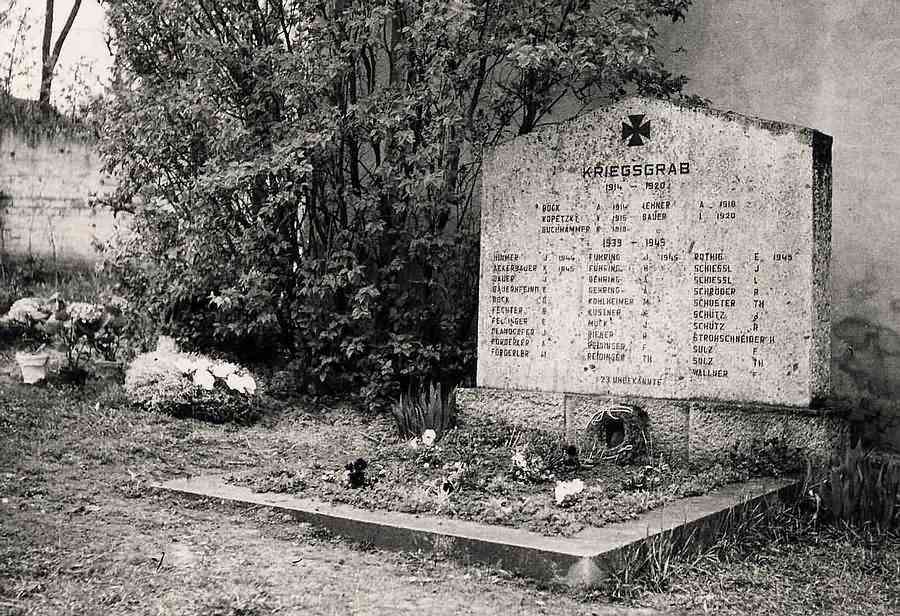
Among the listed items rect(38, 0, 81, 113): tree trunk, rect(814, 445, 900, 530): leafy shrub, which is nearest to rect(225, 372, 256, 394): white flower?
rect(814, 445, 900, 530): leafy shrub

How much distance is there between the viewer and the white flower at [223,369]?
8.80 meters

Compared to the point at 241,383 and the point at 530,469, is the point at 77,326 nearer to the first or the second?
the point at 241,383

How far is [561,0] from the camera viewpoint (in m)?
8.89

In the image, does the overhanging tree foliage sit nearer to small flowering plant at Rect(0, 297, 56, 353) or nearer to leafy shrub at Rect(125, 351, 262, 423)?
leafy shrub at Rect(125, 351, 262, 423)

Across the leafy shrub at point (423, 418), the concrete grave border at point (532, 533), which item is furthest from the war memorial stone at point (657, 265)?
the concrete grave border at point (532, 533)

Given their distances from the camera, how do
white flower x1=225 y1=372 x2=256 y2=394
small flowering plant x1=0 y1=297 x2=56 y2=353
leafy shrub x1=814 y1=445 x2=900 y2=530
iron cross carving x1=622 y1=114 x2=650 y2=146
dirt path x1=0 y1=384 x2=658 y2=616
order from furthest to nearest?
small flowering plant x1=0 y1=297 x2=56 y2=353
white flower x1=225 y1=372 x2=256 y2=394
iron cross carving x1=622 y1=114 x2=650 y2=146
leafy shrub x1=814 y1=445 x2=900 y2=530
dirt path x1=0 y1=384 x2=658 y2=616

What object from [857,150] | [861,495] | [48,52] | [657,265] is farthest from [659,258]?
[48,52]

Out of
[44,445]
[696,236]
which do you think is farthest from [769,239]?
[44,445]

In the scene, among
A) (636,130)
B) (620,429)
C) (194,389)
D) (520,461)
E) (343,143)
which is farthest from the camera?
(343,143)

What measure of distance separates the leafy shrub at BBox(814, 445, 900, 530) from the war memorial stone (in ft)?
2.94

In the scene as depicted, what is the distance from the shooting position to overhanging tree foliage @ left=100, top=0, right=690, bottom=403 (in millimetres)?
8523

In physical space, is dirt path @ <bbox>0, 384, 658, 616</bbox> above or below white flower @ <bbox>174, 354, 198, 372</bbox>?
below

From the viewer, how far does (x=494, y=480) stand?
233 inches

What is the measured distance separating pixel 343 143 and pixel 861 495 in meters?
5.58
